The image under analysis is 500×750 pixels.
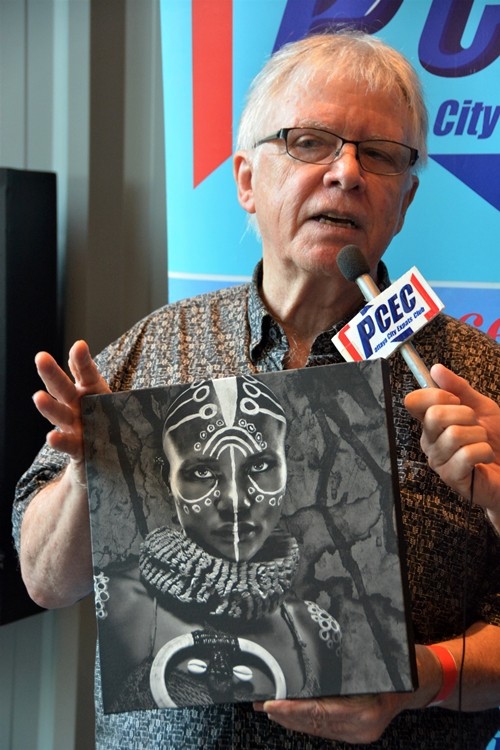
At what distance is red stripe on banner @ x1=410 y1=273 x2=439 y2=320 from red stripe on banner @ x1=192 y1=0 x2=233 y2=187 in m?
1.15

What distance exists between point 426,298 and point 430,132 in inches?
38.1

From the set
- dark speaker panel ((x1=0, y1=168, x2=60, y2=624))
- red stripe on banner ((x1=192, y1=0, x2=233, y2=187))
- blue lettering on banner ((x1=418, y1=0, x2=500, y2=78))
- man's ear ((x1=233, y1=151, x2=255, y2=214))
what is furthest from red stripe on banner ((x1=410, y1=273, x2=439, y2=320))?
dark speaker panel ((x1=0, y1=168, x2=60, y2=624))

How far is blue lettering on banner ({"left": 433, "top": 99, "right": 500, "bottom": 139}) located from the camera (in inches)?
70.1

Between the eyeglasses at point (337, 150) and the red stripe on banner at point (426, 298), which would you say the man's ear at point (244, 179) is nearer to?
the eyeglasses at point (337, 150)

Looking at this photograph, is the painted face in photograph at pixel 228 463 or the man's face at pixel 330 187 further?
the man's face at pixel 330 187

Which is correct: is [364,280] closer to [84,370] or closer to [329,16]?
[84,370]

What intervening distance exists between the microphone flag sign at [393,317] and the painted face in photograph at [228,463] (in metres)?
0.13

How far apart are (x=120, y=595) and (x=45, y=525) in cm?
26

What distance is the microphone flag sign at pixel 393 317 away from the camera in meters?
0.99

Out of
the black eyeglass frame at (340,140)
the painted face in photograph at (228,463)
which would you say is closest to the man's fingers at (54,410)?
the painted face in photograph at (228,463)

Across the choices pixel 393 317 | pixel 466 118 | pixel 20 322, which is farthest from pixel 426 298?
pixel 20 322

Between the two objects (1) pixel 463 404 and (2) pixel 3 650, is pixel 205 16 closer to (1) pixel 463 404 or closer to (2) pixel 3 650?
(1) pixel 463 404

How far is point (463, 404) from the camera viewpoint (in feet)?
3.47

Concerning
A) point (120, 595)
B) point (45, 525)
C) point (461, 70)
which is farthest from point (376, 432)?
point (461, 70)
